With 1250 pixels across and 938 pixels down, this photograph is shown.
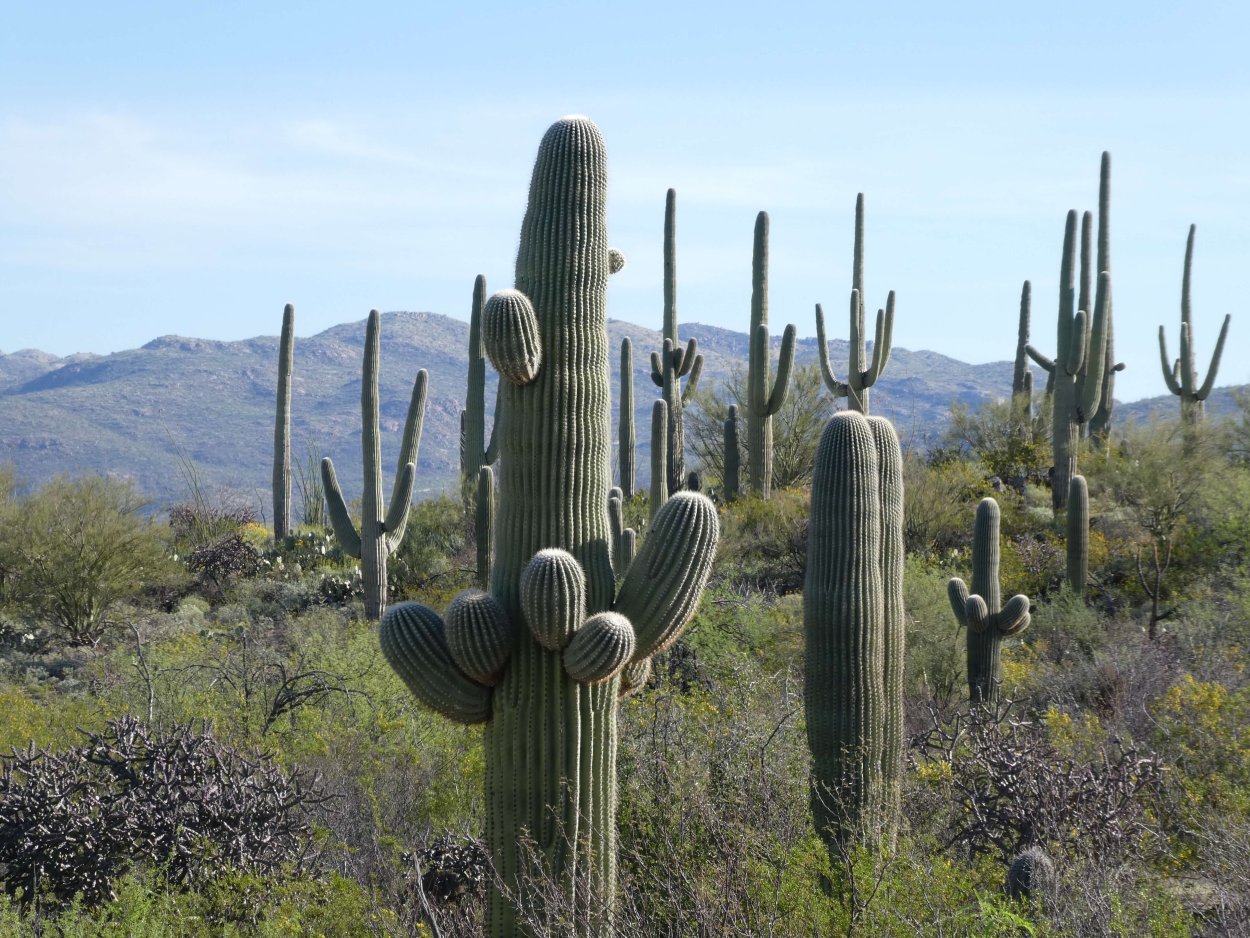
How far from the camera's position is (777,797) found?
852 cm

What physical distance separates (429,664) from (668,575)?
47.7 inches

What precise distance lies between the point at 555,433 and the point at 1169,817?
197 inches

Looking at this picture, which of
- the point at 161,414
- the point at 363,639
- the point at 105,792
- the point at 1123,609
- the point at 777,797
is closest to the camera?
the point at 105,792

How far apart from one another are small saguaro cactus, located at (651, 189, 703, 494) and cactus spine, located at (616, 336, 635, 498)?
478 millimetres

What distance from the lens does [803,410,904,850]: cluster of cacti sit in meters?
8.56

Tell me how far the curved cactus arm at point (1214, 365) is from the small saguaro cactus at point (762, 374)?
27.7 feet

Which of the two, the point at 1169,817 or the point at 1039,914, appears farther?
the point at 1169,817

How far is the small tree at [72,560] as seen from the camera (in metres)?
18.8

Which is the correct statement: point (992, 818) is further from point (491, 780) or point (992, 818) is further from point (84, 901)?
point (84, 901)

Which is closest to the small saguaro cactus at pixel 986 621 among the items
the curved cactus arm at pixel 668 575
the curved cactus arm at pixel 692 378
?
the curved cactus arm at pixel 668 575

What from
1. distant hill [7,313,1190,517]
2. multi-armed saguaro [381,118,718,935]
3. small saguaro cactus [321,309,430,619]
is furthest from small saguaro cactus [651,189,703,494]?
distant hill [7,313,1190,517]

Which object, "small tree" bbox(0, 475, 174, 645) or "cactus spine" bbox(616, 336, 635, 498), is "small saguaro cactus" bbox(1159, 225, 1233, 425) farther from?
"small tree" bbox(0, 475, 174, 645)

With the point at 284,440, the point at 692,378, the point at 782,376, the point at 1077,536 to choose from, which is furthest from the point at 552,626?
the point at 284,440

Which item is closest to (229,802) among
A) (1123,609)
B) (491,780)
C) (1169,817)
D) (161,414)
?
(491,780)
